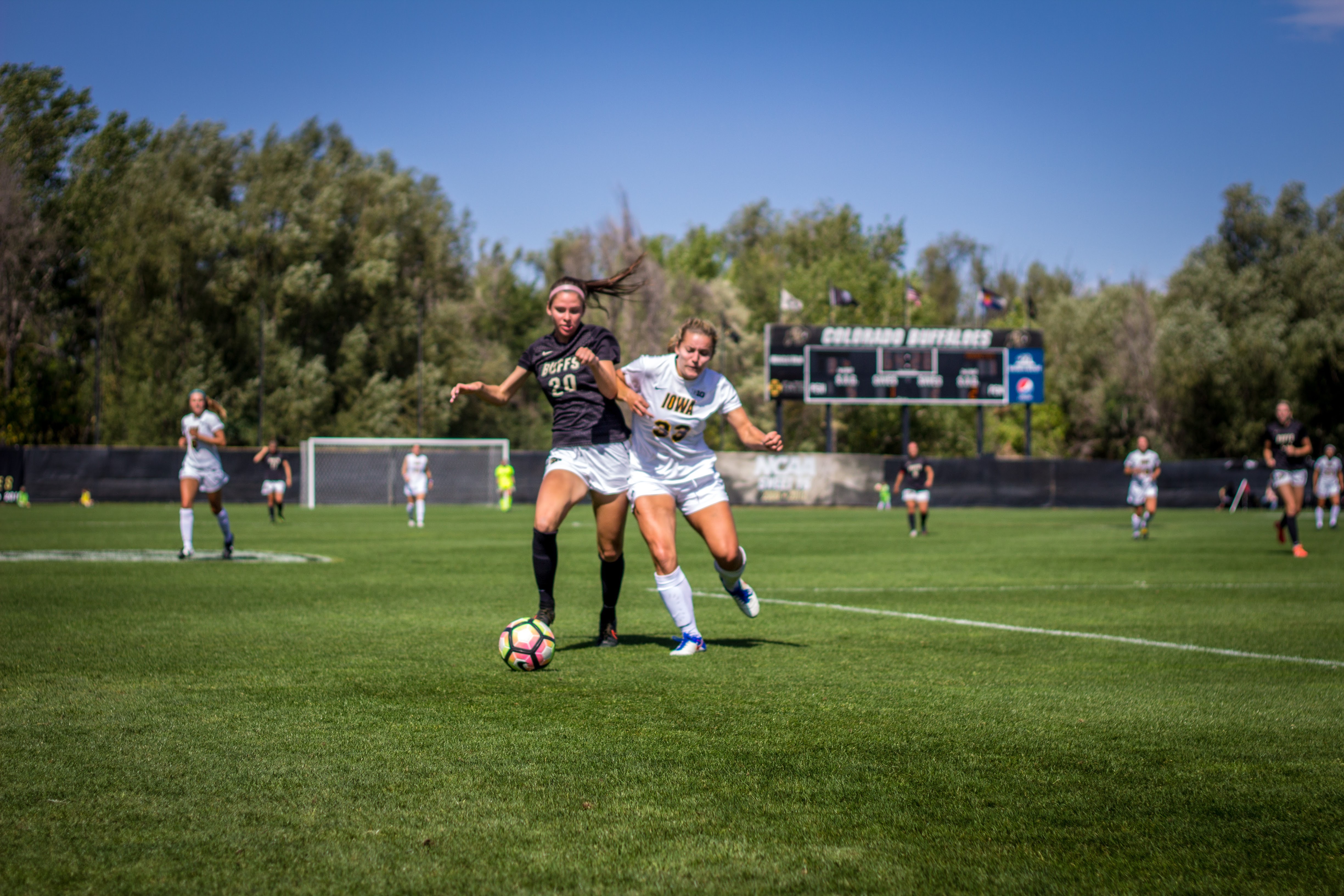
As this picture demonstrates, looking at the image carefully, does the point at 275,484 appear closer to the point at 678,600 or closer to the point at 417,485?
the point at 417,485

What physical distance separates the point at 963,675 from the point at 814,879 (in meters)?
3.76

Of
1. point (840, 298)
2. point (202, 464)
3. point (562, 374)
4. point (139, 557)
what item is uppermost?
point (840, 298)

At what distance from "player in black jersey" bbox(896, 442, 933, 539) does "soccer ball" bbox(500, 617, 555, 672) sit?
60.9 ft

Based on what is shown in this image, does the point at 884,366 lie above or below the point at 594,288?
above

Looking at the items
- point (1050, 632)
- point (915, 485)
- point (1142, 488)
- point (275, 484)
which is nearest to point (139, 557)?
point (1050, 632)

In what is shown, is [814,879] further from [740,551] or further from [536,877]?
[740,551]

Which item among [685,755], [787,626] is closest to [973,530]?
[787,626]

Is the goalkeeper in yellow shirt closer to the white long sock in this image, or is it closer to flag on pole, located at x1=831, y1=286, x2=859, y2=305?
flag on pole, located at x1=831, y1=286, x2=859, y2=305

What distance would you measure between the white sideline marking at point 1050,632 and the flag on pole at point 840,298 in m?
39.8

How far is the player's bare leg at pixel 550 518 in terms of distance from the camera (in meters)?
7.57

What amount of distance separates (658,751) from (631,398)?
310 centimetres

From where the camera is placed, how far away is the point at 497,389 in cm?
810

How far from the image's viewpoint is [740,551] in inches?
303

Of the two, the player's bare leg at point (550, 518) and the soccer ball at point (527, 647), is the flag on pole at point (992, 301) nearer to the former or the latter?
the player's bare leg at point (550, 518)
